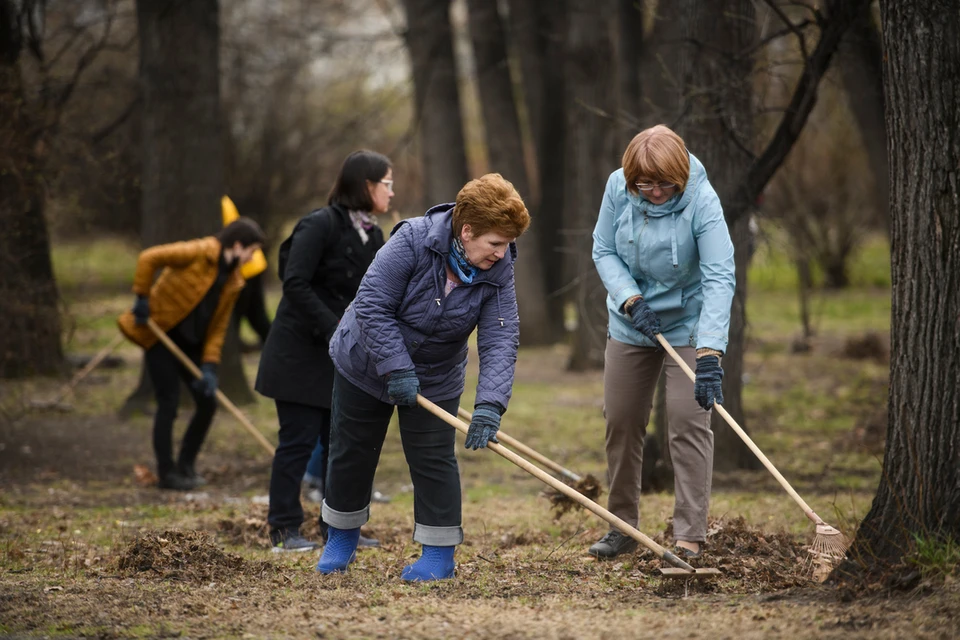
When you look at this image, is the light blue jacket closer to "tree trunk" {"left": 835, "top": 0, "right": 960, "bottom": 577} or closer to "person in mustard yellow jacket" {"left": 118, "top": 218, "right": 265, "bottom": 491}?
"tree trunk" {"left": 835, "top": 0, "right": 960, "bottom": 577}

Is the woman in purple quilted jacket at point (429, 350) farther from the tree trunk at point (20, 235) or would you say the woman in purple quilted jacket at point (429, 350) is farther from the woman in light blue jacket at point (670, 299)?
the tree trunk at point (20, 235)

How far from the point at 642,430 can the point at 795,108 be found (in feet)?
8.57

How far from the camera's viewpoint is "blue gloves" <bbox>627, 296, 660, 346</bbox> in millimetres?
4680

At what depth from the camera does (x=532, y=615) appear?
3.98 m

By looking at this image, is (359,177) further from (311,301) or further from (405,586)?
(405,586)

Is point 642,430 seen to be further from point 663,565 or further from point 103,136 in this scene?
point 103,136

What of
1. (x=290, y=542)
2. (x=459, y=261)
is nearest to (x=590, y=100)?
(x=290, y=542)

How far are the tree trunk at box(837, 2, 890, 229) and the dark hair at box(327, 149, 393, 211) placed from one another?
10.7ft

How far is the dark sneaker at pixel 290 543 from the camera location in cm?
542

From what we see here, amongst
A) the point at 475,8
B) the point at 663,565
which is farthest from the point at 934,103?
the point at 475,8

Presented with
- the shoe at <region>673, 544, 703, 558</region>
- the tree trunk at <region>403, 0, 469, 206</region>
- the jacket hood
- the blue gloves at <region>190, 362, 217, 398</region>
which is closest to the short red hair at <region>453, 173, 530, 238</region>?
the jacket hood

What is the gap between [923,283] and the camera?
4137mm

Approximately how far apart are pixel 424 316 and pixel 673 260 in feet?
3.76

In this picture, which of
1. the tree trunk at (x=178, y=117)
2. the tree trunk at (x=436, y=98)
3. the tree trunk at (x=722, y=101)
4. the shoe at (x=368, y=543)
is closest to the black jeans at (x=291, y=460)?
the shoe at (x=368, y=543)
